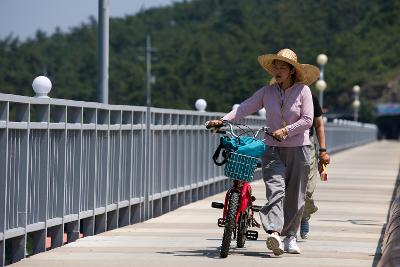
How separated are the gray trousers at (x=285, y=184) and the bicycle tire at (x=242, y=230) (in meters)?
0.25

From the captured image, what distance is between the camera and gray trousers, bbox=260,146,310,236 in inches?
518

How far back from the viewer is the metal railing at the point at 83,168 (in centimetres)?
1270

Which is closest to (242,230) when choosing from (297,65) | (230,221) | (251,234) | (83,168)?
(251,234)

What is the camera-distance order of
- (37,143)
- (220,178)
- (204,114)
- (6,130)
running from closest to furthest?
(6,130) < (37,143) < (204,114) < (220,178)

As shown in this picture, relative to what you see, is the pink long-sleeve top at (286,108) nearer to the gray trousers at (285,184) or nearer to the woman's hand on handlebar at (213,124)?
the gray trousers at (285,184)

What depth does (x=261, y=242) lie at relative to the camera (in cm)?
1536

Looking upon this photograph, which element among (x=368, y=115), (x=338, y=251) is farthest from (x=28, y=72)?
(x=338, y=251)

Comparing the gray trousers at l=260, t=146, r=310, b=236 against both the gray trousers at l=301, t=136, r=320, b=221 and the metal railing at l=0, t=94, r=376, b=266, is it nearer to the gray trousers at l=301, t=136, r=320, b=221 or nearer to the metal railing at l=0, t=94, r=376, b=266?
the gray trousers at l=301, t=136, r=320, b=221

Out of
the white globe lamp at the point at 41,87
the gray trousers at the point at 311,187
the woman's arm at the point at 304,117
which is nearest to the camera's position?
the woman's arm at the point at 304,117

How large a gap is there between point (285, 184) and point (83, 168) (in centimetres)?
279

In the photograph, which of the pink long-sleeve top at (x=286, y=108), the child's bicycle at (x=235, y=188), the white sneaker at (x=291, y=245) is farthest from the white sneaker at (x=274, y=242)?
the pink long-sleeve top at (x=286, y=108)

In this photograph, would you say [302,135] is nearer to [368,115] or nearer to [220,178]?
[220,178]

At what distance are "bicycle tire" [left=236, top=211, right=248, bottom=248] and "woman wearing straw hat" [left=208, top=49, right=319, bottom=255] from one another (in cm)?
25

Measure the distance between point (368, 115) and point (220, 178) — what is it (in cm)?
16164
